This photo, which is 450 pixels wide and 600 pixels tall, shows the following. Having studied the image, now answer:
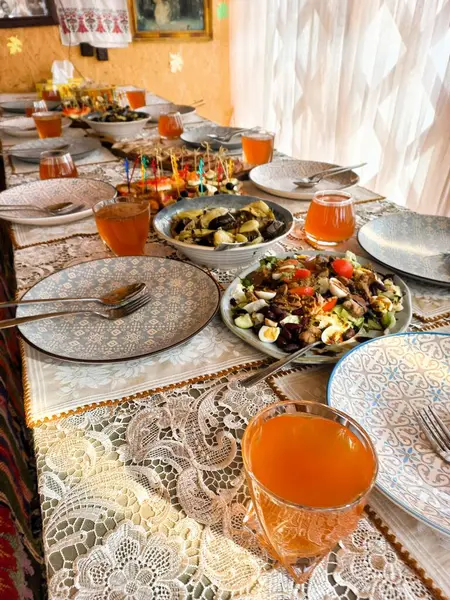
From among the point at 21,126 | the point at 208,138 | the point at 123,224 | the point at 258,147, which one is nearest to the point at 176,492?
the point at 123,224

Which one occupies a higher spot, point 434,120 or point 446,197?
point 434,120

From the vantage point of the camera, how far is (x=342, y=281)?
0.81m

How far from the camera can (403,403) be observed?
62 cm

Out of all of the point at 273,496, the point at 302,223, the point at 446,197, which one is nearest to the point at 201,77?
the point at 446,197

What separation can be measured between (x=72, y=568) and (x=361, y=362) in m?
0.46

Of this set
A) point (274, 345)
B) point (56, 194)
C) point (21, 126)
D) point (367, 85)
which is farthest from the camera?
point (367, 85)

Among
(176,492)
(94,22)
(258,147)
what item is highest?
(94,22)

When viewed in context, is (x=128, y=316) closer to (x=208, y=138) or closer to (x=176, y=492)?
(x=176, y=492)

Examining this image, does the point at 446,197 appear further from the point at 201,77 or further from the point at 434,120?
the point at 201,77

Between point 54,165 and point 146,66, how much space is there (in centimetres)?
346

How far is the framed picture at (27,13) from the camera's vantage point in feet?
12.0

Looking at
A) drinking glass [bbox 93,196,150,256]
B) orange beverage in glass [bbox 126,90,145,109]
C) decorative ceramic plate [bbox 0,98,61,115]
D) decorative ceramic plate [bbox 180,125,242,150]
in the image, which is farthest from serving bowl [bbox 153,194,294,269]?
decorative ceramic plate [bbox 0,98,61,115]

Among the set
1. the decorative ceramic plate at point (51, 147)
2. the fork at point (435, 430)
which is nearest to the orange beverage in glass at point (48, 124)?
the decorative ceramic plate at point (51, 147)

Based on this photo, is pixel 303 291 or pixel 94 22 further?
pixel 94 22
